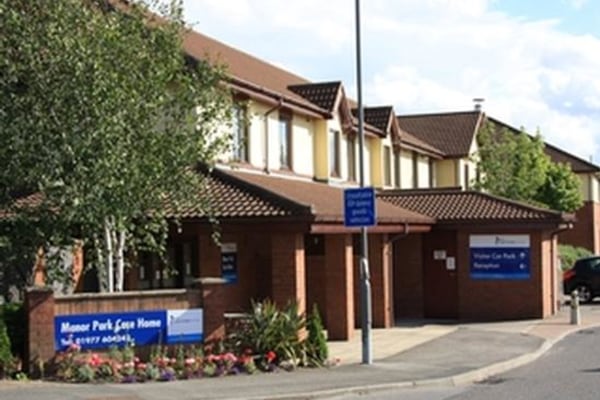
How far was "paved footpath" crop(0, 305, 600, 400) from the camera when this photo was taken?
15828mm

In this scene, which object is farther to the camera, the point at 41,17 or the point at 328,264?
the point at 328,264

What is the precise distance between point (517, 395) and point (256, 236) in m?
10.8

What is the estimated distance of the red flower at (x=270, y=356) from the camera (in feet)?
61.2

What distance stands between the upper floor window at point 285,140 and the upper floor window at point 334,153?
2.82m

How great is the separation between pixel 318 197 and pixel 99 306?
Result: 31.4ft

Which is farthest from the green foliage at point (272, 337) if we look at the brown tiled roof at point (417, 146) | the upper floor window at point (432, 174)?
the upper floor window at point (432, 174)

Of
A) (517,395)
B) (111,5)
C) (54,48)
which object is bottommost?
(517,395)

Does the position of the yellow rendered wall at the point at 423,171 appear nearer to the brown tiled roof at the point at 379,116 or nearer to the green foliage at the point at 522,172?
the green foliage at the point at 522,172

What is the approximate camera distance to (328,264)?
25.0 meters

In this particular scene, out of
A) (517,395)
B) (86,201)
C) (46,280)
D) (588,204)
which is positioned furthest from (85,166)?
(588,204)

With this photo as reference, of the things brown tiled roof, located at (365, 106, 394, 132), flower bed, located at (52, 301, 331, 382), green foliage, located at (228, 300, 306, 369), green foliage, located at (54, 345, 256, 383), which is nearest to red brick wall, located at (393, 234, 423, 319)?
A: brown tiled roof, located at (365, 106, 394, 132)

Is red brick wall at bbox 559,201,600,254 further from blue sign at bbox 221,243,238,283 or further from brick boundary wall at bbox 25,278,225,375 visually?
brick boundary wall at bbox 25,278,225,375

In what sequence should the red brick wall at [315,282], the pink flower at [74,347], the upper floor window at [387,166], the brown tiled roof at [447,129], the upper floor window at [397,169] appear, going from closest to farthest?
1. the pink flower at [74,347]
2. the red brick wall at [315,282]
3. the upper floor window at [387,166]
4. the upper floor window at [397,169]
5. the brown tiled roof at [447,129]

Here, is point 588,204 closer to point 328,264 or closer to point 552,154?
point 552,154
